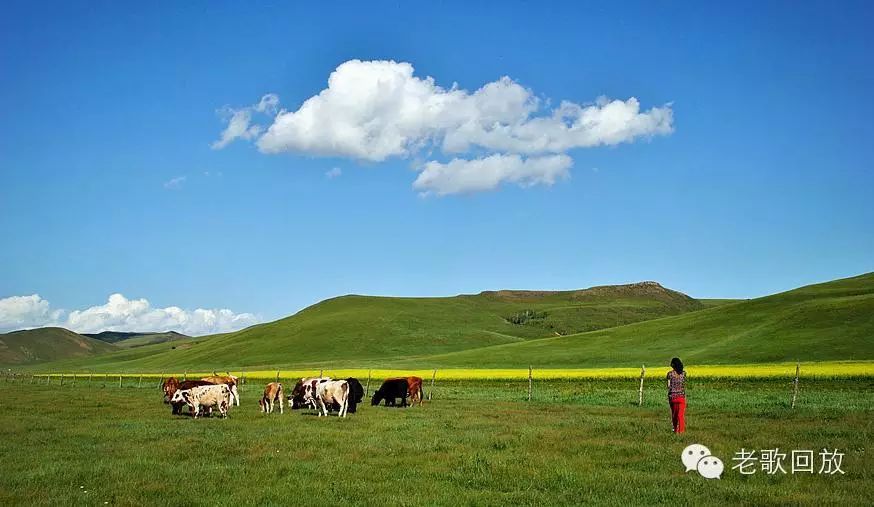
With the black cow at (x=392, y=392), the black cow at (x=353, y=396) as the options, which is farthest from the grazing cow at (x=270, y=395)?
the black cow at (x=392, y=392)

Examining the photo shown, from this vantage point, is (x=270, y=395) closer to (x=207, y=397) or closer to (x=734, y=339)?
(x=207, y=397)

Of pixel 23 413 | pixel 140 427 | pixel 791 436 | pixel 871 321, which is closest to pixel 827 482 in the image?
pixel 791 436

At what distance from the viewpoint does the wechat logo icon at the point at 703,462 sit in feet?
43.4

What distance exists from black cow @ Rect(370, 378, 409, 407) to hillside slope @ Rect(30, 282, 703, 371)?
6877 cm

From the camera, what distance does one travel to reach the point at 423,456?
51.7 feet

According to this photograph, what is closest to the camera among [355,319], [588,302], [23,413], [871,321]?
[23,413]

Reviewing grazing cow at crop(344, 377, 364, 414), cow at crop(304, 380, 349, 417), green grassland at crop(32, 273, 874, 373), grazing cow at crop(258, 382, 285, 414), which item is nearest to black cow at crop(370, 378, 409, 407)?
grazing cow at crop(344, 377, 364, 414)

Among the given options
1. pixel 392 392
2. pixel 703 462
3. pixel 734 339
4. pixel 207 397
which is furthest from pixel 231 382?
pixel 734 339

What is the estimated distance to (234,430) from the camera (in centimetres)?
2127

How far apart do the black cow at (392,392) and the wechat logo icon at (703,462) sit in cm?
1989

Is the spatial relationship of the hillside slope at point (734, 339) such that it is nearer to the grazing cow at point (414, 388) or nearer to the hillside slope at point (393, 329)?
the hillside slope at point (393, 329)

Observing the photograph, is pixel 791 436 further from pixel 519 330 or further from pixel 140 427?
pixel 519 330

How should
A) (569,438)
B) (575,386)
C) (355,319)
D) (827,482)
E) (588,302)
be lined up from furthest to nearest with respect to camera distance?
(588,302), (355,319), (575,386), (569,438), (827,482)

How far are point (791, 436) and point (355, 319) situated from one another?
12892 centimetres
